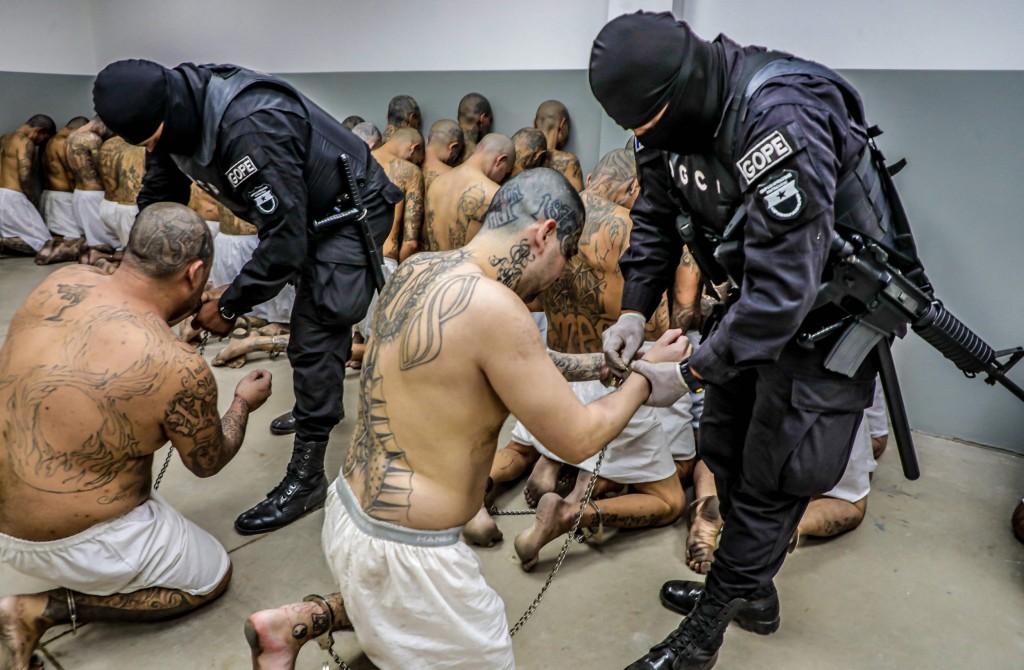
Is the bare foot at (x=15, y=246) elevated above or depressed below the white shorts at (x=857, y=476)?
below

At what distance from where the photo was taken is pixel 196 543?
2191 millimetres

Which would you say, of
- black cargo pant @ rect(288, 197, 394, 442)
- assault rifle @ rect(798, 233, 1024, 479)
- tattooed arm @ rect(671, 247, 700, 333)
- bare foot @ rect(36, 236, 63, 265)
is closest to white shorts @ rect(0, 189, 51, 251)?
bare foot @ rect(36, 236, 63, 265)

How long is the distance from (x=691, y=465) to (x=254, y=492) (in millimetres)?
1867

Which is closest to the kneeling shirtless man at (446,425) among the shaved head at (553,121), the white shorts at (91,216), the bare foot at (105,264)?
the shaved head at (553,121)

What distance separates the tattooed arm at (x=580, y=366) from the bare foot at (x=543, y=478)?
13.8 inches

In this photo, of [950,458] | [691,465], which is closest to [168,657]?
[691,465]

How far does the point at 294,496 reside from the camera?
2.71 meters

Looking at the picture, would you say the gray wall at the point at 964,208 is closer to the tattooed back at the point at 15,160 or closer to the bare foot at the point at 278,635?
the bare foot at the point at 278,635

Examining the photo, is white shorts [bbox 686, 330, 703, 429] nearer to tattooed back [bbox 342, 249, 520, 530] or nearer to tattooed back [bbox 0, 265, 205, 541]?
tattooed back [bbox 342, 249, 520, 530]

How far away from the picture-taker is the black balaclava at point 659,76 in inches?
57.7

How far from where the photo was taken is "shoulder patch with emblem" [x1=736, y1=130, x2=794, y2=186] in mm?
1370

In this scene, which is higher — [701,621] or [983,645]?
[701,621]

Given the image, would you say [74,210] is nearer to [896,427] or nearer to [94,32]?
[94,32]

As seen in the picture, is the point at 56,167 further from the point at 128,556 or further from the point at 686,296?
the point at 686,296
